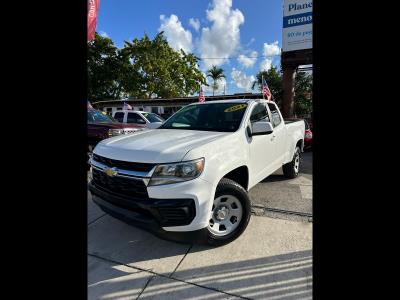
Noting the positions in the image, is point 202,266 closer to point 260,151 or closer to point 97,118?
point 260,151

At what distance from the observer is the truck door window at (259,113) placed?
12.6 feet

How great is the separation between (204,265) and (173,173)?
101cm

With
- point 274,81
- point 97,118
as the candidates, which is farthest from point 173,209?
point 274,81

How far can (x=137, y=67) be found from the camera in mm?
29031

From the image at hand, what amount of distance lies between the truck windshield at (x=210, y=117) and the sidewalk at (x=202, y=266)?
4.72ft

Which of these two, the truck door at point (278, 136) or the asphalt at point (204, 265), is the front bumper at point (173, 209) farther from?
the truck door at point (278, 136)

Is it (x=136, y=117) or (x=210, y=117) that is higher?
(x=136, y=117)

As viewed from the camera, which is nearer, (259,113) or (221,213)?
(221,213)

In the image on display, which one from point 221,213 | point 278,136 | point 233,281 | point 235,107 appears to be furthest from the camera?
point 278,136
